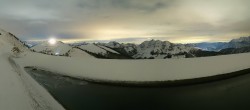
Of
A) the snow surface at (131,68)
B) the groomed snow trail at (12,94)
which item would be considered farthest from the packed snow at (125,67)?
the groomed snow trail at (12,94)

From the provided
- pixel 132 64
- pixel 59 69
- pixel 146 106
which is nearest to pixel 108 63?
pixel 132 64

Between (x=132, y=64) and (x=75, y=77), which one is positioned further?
(x=132, y=64)

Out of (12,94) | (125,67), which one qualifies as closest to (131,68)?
(125,67)

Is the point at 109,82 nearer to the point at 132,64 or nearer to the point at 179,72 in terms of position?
the point at 132,64

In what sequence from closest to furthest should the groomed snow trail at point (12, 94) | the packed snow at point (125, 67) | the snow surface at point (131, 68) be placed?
the groomed snow trail at point (12, 94) → the packed snow at point (125, 67) → the snow surface at point (131, 68)

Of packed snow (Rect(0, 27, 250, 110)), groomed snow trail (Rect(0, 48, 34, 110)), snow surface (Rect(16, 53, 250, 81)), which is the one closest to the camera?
groomed snow trail (Rect(0, 48, 34, 110))

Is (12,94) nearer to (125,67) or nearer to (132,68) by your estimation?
(132,68)

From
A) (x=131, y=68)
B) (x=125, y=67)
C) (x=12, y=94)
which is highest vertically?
(x=12, y=94)

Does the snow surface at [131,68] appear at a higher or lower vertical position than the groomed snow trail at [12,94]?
lower

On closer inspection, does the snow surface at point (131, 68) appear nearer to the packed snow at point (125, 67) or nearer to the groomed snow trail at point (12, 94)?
the packed snow at point (125, 67)

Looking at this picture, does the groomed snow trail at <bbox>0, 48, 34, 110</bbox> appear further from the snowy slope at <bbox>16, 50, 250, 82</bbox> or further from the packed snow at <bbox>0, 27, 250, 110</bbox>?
the snowy slope at <bbox>16, 50, 250, 82</bbox>

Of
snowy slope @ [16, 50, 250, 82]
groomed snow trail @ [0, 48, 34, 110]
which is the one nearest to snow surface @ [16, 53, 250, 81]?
snowy slope @ [16, 50, 250, 82]
